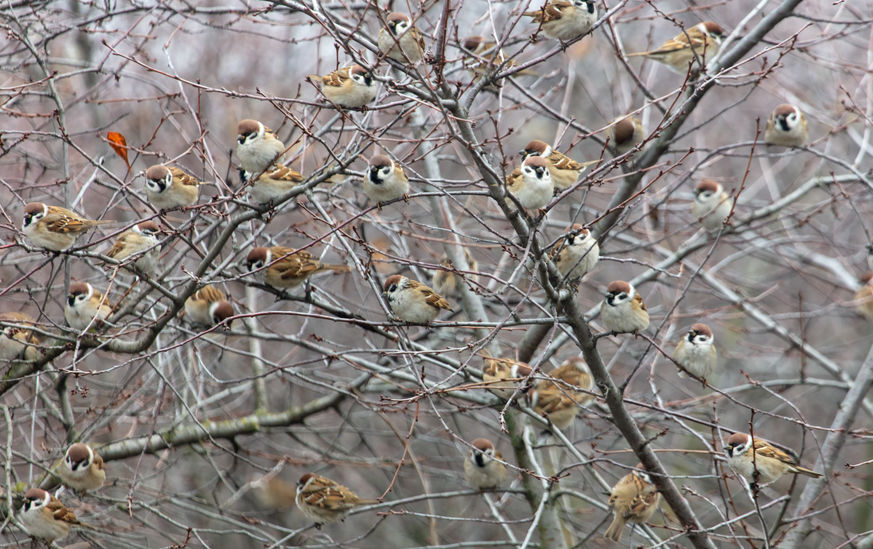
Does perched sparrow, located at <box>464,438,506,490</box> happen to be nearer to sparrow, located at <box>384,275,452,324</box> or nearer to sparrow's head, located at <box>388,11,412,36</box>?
sparrow, located at <box>384,275,452,324</box>

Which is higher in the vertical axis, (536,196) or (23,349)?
(536,196)

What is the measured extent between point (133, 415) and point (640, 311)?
3521mm

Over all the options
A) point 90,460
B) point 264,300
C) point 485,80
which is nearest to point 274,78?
point 264,300

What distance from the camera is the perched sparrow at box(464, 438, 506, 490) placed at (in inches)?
235

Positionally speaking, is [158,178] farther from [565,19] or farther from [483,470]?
[483,470]

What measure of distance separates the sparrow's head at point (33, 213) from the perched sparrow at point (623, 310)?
10.9ft

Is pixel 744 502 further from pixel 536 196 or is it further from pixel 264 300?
pixel 536 196

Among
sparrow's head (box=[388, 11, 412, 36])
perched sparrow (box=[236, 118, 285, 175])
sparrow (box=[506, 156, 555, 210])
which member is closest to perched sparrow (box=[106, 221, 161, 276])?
perched sparrow (box=[236, 118, 285, 175])

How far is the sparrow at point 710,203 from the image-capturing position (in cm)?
701

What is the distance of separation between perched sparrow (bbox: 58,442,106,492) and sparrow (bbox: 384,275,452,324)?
200 cm

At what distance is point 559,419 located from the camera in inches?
237

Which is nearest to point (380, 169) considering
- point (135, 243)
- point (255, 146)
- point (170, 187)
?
point (255, 146)

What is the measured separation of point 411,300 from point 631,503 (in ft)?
6.06

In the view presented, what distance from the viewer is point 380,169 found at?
4871mm
